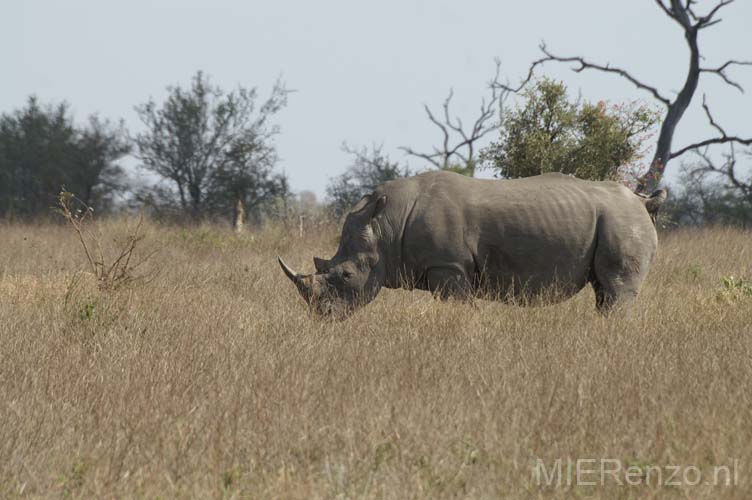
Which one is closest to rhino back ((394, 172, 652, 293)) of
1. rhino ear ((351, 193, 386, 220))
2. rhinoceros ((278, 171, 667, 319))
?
rhinoceros ((278, 171, 667, 319))

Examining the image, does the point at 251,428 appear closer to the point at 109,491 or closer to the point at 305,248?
the point at 109,491

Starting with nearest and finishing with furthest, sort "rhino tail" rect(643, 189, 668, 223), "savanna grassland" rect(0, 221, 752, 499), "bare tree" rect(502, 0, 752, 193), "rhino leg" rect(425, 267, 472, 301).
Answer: "savanna grassland" rect(0, 221, 752, 499)
"rhino leg" rect(425, 267, 472, 301)
"rhino tail" rect(643, 189, 668, 223)
"bare tree" rect(502, 0, 752, 193)

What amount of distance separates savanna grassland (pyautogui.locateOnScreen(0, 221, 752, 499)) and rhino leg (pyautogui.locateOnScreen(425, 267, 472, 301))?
0.14 meters

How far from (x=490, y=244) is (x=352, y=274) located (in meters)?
1.14

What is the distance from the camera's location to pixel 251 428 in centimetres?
443

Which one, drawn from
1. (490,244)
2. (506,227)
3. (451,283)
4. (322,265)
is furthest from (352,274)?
(506,227)

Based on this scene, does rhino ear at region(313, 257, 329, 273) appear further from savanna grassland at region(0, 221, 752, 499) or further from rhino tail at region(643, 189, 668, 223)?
rhino tail at region(643, 189, 668, 223)

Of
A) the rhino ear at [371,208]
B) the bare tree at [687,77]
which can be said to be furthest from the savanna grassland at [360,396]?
the bare tree at [687,77]

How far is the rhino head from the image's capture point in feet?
24.7

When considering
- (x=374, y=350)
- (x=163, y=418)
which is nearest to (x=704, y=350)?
(x=374, y=350)

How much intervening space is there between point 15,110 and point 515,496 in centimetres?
3175

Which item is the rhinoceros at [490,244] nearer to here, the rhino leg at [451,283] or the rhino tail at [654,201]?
the rhino leg at [451,283]

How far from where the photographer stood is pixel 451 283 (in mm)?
7398

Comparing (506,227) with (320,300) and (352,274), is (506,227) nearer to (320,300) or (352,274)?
(352,274)
